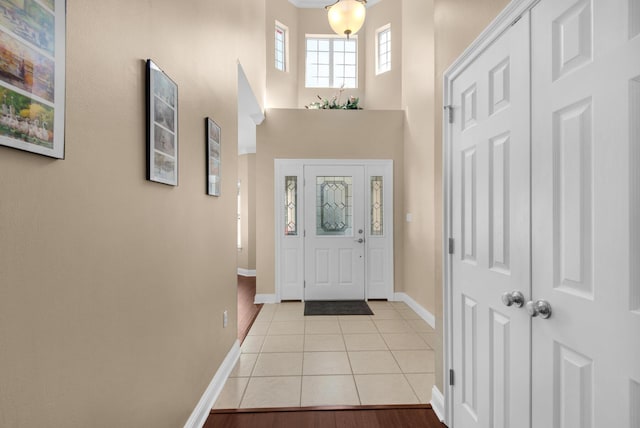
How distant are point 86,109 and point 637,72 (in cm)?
156

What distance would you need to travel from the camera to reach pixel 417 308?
13.9 feet

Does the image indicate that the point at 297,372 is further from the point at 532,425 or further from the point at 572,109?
the point at 572,109

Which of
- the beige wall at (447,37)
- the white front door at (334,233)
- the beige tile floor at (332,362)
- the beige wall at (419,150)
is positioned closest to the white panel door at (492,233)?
the beige wall at (447,37)

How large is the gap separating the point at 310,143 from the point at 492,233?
3.57m

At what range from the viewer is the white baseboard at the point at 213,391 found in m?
1.91

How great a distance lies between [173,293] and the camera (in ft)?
5.49

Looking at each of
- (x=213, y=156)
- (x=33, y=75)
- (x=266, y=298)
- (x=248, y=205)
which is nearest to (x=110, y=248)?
(x=33, y=75)

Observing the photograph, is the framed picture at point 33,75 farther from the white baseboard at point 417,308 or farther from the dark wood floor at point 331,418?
the white baseboard at point 417,308

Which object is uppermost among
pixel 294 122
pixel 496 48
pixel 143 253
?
pixel 294 122

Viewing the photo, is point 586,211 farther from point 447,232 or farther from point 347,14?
point 347,14

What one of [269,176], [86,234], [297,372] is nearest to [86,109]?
[86,234]

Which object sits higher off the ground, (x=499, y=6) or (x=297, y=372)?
(x=499, y=6)

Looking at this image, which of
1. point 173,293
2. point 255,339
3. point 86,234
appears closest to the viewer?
point 86,234

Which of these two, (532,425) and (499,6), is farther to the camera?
(499,6)
